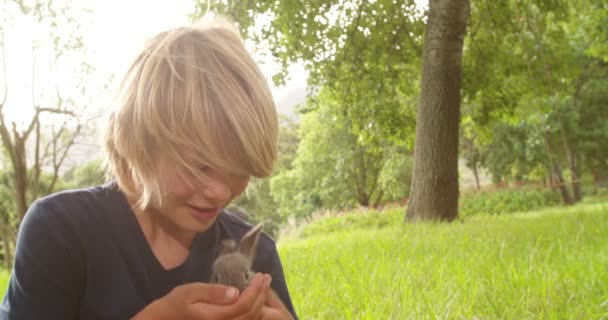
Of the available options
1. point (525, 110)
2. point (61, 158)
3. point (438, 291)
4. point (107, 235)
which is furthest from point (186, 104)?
point (61, 158)

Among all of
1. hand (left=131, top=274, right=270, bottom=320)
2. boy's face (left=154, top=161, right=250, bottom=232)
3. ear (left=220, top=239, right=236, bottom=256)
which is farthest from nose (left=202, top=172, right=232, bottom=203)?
hand (left=131, top=274, right=270, bottom=320)

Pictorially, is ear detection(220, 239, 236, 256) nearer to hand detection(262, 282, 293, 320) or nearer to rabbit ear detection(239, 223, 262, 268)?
rabbit ear detection(239, 223, 262, 268)

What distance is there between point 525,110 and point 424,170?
10013 millimetres

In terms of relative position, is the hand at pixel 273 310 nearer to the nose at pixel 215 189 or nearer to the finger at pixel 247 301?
the finger at pixel 247 301

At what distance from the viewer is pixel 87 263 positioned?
5.41 feet


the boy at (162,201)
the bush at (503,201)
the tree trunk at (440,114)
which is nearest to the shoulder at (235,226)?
the boy at (162,201)

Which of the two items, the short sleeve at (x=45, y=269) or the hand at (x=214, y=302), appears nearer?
the hand at (x=214, y=302)

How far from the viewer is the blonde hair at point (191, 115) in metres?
1.45

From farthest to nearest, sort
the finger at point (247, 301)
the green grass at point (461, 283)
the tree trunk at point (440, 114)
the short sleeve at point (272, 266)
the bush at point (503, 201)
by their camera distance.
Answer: the bush at point (503, 201)
the tree trunk at point (440, 114)
the green grass at point (461, 283)
the short sleeve at point (272, 266)
the finger at point (247, 301)

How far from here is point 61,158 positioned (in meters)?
20.8

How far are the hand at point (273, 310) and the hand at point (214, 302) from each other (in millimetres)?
43

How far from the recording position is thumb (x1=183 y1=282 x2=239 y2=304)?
1.37 m

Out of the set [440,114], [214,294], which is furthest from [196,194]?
[440,114]

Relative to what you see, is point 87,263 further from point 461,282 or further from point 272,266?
point 461,282
